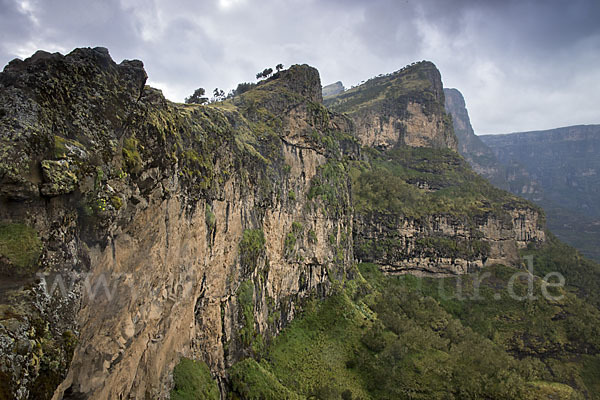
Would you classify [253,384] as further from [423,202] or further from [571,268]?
[571,268]

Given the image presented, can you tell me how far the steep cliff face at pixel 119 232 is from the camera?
6.74 metres

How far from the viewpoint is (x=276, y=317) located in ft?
89.0

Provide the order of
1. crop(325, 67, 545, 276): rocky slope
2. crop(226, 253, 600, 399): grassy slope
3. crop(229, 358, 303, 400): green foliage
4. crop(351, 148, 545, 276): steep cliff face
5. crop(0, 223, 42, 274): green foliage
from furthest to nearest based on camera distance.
A: crop(325, 67, 545, 276): rocky slope < crop(351, 148, 545, 276): steep cliff face < crop(226, 253, 600, 399): grassy slope < crop(229, 358, 303, 400): green foliage < crop(0, 223, 42, 274): green foliage

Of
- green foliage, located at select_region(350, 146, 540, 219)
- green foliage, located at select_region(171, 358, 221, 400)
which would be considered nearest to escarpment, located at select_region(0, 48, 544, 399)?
green foliage, located at select_region(171, 358, 221, 400)

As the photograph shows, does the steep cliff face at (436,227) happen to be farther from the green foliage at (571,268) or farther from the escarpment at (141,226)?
the escarpment at (141,226)

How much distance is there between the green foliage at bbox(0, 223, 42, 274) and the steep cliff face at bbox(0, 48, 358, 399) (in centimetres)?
3

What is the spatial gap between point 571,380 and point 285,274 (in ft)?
136

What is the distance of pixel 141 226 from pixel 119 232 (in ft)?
3.84

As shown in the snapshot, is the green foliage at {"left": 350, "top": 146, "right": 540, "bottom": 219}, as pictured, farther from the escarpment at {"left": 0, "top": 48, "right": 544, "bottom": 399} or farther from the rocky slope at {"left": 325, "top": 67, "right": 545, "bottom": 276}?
the escarpment at {"left": 0, "top": 48, "right": 544, "bottom": 399}

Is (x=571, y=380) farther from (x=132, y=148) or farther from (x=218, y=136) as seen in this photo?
(x=132, y=148)

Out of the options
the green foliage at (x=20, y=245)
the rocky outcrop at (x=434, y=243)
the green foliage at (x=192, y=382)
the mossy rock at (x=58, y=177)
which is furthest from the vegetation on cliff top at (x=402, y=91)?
the green foliage at (x=20, y=245)

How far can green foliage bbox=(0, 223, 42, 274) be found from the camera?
6.36 metres

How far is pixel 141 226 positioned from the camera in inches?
432

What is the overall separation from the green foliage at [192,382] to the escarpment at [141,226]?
496mm
